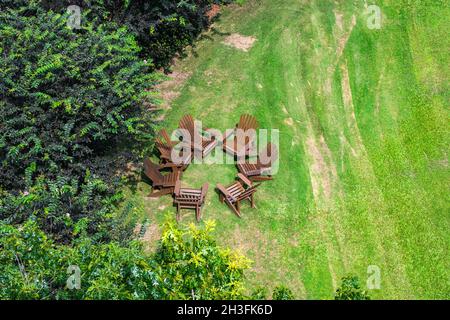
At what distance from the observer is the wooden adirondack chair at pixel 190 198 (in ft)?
70.3

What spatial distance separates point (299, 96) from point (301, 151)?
358 cm

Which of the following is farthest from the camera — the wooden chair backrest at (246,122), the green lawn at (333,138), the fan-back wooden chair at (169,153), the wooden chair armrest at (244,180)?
the wooden chair backrest at (246,122)

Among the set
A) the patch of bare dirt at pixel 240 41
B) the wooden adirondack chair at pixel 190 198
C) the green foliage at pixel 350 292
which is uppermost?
the patch of bare dirt at pixel 240 41

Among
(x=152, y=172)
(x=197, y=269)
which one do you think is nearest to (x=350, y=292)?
(x=197, y=269)

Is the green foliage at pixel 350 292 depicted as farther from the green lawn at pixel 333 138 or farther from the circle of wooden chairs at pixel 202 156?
the circle of wooden chairs at pixel 202 156

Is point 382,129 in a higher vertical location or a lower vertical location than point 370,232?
higher

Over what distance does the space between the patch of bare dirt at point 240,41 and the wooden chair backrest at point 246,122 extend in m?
5.57

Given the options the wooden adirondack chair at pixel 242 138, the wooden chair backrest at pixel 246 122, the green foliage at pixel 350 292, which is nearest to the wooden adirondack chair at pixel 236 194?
the wooden adirondack chair at pixel 242 138

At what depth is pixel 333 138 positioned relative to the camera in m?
25.8

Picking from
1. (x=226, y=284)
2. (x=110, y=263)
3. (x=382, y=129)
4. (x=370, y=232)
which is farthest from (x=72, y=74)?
(x=382, y=129)

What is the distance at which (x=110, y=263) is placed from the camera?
42.6ft

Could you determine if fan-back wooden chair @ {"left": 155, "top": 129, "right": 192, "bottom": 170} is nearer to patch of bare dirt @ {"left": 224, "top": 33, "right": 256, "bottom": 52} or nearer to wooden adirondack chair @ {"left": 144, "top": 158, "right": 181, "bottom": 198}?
wooden adirondack chair @ {"left": 144, "top": 158, "right": 181, "bottom": 198}

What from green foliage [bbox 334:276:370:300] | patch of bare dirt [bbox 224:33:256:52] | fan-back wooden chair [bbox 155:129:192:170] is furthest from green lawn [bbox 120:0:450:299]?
green foliage [bbox 334:276:370:300]

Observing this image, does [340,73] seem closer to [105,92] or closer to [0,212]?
[105,92]
